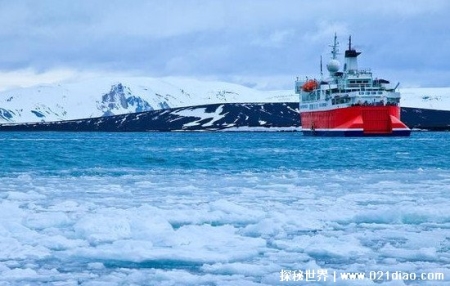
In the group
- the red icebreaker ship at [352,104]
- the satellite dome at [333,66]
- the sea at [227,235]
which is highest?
the satellite dome at [333,66]

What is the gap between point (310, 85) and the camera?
334 feet

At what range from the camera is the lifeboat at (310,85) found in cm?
10118

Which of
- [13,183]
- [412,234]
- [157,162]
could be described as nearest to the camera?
[412,234]

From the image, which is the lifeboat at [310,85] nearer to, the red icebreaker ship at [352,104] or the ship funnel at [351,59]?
the red icebreaker ship at [352,104]

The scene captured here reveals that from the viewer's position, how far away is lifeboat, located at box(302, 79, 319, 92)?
101 metres

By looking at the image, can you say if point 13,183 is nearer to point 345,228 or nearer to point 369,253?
point 345,228

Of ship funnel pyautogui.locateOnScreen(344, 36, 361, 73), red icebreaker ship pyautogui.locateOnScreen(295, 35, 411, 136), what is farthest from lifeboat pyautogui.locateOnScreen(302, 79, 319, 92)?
ship funnel pyautogui.locateOnScreen(344, 36, 361, 73)

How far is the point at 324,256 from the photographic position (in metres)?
9.38

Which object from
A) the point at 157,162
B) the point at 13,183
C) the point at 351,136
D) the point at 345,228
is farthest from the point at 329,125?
the point at 345,228

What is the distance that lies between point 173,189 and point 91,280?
37.5ft

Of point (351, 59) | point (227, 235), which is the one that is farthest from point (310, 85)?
point (227, 235)

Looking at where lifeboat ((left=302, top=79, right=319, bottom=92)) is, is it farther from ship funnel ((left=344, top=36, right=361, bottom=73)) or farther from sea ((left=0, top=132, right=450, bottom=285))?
sea ((left=0, top=132, right=450, bottom=285))

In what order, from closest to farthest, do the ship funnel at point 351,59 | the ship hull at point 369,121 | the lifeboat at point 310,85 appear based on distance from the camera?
the ship hull at point 369,121, the ship funnel at point 351,59, the lifeboat at point 310,85

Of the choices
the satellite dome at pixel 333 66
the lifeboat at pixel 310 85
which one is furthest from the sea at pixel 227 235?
the satellite dome at pixel 333 66
